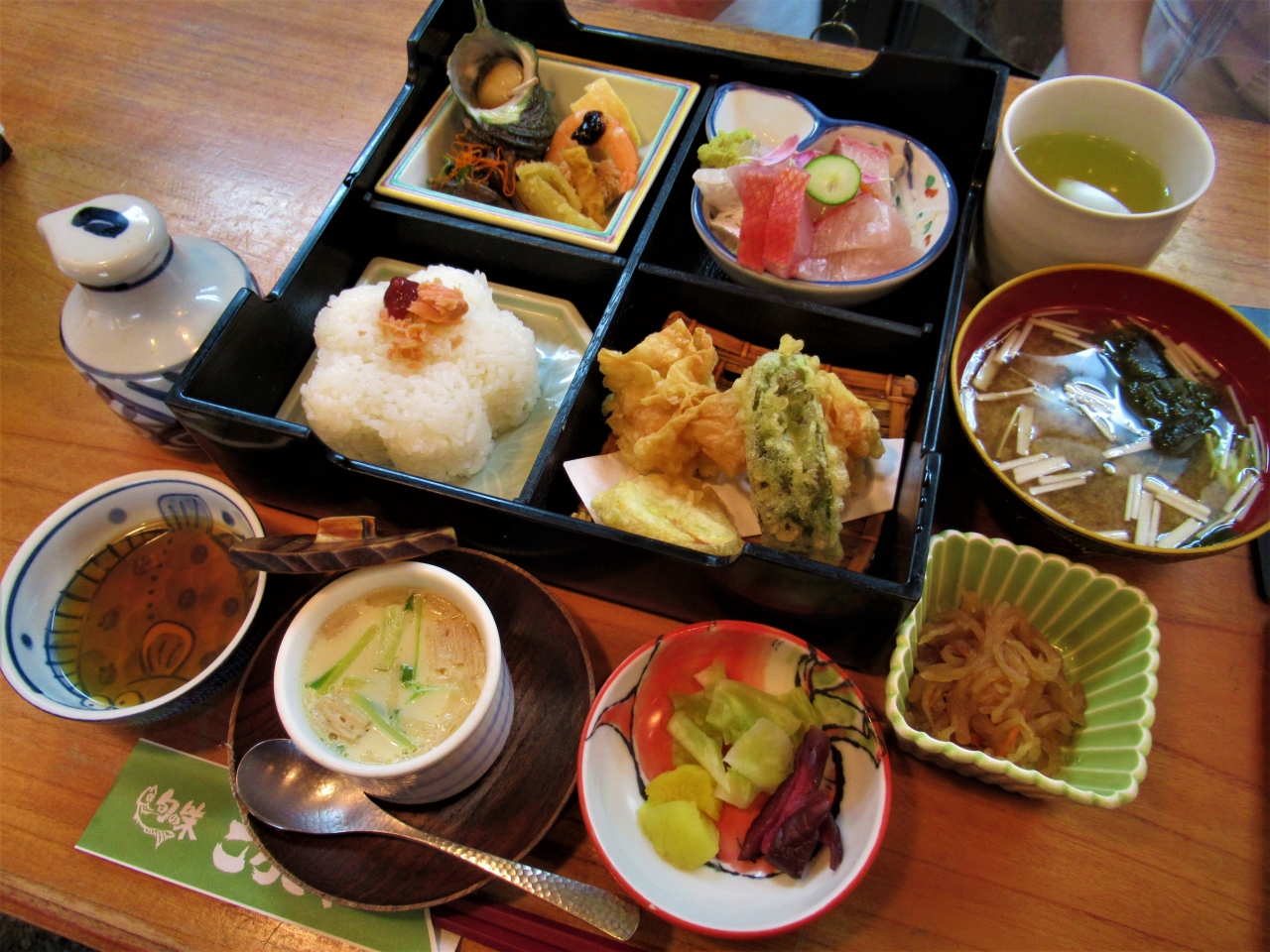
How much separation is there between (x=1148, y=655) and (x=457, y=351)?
49.2 inches

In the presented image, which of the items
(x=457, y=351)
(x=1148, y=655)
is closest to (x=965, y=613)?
(x=1148, y=655)

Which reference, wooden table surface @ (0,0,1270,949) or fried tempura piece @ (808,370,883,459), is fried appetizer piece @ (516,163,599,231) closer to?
wooden table surface @ (0,0,1270,949)

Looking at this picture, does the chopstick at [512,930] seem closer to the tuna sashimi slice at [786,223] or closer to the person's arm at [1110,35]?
the tuna sashimi slice at [786,223]

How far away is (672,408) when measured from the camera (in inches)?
53.8

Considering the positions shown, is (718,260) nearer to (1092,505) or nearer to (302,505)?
(1092,505)

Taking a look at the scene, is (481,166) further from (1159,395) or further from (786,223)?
(1159,395)

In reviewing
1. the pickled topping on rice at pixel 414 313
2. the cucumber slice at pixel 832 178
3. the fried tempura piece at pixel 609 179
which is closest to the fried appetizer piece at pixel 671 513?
the pickled topping on rice at pixel 414 313

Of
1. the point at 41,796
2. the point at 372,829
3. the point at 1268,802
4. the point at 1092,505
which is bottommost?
the point at 41,796

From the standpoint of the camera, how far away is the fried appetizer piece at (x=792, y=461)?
3.98 feet

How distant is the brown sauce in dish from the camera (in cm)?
121

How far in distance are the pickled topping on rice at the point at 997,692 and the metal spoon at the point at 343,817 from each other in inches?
20.9

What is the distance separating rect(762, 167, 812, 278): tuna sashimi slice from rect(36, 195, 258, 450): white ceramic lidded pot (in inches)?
41.5

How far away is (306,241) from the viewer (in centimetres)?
154

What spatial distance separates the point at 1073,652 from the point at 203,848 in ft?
4.55
